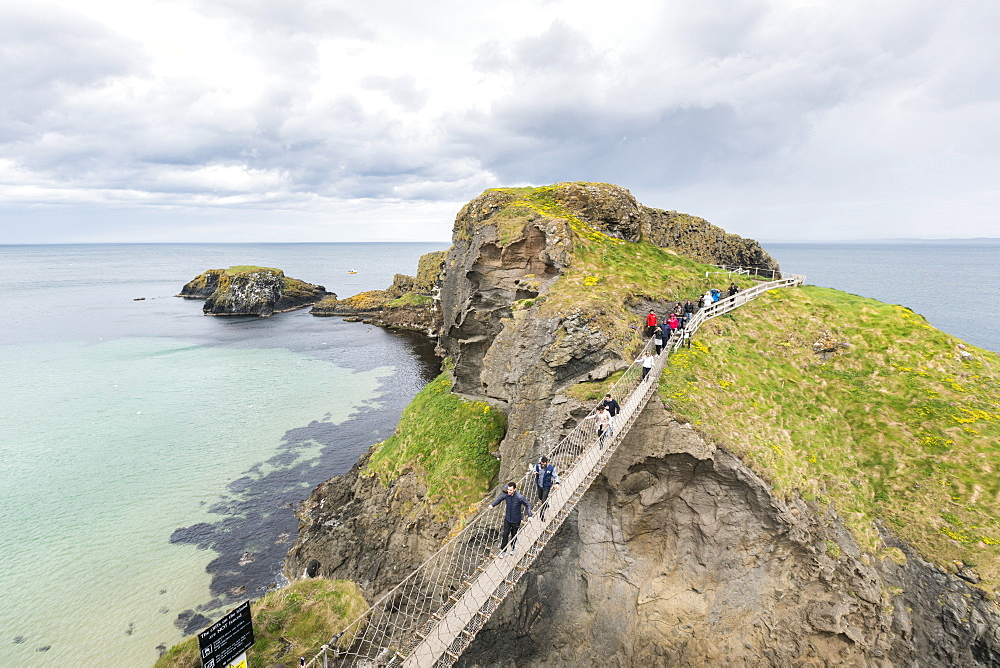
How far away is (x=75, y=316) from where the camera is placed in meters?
97.6

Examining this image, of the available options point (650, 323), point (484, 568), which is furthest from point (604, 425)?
point (650, 323)

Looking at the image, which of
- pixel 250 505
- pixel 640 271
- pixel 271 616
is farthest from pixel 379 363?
pixel 271 616

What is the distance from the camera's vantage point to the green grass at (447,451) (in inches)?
927

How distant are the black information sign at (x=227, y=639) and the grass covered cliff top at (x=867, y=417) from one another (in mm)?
15580

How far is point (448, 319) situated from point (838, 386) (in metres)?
29.4

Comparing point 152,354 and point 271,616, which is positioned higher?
point 271,616

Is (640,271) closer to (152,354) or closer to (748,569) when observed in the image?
(748,569)

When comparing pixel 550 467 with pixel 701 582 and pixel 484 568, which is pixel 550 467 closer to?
pixel 484 568

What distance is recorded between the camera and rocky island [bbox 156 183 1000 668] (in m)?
15.5

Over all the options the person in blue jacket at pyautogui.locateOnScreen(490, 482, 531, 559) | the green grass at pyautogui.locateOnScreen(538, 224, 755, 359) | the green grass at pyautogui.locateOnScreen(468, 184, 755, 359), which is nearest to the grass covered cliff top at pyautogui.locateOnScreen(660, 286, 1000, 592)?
the green grass at pyautogui.locateOnScreen(538, 224, 755, 359)

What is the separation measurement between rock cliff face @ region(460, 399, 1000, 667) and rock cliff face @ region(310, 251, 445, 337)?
63.8m

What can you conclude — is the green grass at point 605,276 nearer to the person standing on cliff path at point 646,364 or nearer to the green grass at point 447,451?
the person standing on cliff path at point 646,364

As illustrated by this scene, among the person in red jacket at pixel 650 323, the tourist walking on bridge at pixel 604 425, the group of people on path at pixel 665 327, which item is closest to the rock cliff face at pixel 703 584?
the group of people on path at pixel 665 327

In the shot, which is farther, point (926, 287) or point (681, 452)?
point (926, 287)
